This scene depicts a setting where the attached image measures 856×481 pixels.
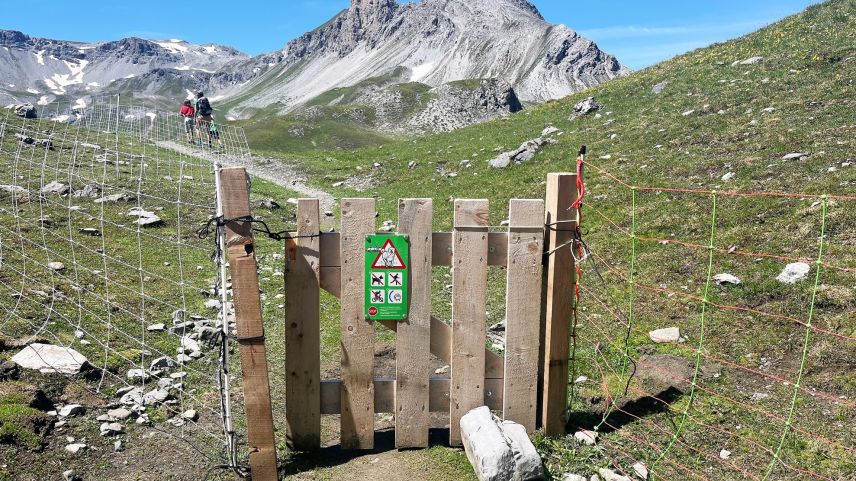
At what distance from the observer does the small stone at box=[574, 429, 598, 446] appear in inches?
243

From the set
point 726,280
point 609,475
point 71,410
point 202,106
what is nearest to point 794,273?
point 726,280

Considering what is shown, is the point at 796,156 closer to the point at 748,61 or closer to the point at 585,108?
the point at 748,61

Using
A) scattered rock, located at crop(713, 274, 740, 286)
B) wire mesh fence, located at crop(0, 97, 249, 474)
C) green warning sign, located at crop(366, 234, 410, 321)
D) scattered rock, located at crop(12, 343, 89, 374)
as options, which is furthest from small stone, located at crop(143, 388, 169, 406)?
scattered rock, located at crop(713, 274, 740, 286)

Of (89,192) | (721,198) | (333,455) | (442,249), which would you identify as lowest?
(333,455)

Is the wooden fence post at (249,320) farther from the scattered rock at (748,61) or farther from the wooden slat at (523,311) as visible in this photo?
the scattered rock at (748,61)

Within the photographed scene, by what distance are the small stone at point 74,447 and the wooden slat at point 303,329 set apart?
2.03m

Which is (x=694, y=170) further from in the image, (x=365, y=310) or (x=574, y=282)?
(x=365, y=310)

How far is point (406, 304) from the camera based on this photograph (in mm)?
5910

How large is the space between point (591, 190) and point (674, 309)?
7166 millimetres

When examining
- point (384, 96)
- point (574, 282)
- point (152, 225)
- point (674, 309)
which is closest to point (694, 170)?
point (674, 309)

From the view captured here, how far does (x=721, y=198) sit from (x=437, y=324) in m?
9.62

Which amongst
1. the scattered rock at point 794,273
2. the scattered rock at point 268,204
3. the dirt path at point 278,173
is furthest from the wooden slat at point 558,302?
the dirt path at point 278,173

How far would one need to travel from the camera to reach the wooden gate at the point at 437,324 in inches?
229

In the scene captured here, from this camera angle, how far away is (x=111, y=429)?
6.32 metres
